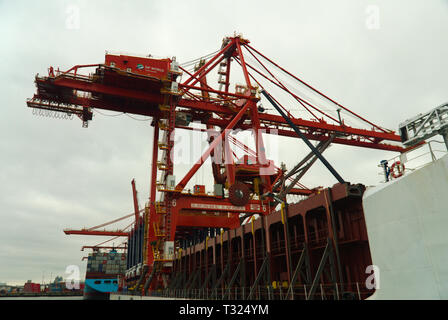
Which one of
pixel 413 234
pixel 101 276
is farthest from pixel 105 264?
pixel 413 234

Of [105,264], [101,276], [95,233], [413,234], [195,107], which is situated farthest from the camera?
[95,233]

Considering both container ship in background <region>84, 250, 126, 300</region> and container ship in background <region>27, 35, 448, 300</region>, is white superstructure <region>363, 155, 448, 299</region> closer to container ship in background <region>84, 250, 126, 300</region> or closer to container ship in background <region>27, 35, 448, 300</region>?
→ container ship in background <region>27, 35, 448, 300</region>

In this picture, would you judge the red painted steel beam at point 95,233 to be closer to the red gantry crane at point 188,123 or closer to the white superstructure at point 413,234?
the red gantry crane at point 188,123

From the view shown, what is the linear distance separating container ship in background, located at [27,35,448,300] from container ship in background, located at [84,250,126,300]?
0.89 ft

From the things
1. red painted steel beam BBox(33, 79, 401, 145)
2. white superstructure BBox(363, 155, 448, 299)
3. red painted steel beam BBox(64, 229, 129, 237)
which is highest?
red painted steel beam BBox(33, 79, 401, 145)

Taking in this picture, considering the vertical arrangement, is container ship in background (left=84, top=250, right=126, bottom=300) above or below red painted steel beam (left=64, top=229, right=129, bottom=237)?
below

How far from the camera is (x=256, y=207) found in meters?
40.0

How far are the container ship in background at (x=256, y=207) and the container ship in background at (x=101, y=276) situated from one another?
27 cm

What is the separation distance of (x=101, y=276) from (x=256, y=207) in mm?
39347

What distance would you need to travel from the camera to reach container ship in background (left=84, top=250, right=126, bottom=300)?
61219 mm

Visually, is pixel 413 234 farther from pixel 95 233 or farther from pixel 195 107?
pixel 95 233

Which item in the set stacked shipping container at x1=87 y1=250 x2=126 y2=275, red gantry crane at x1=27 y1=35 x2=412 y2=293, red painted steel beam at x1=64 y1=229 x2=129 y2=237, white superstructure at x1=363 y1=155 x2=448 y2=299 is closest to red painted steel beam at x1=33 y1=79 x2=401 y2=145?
red gantry crane at x1=27 y1=35 x2=412 y2=293
